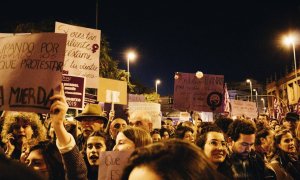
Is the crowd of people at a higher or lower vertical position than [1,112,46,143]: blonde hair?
lower

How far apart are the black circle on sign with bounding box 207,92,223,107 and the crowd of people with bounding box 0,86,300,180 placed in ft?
2.76

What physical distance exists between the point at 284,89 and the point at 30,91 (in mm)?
69094

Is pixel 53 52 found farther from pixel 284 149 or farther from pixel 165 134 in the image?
pixel 165 134

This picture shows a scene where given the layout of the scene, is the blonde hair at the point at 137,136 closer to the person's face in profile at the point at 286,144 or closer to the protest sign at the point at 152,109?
the person's face in profile at the point at 286,144

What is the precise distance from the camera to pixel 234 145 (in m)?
4.97

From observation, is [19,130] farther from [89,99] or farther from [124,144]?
[89,99]

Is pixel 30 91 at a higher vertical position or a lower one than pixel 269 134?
higher

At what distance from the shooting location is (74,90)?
21.0ft

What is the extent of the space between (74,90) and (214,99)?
337cm

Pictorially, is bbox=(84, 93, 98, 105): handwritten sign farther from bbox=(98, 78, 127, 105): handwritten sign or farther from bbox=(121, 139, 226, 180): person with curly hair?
bbox=(121, 139, 226, 180): person with curly hair

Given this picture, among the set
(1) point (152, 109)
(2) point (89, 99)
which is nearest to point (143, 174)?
(2) point (89, 99)

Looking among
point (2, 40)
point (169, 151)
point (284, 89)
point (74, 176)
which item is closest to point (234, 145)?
point (74, 176)

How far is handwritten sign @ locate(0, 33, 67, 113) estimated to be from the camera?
3219 millimetres

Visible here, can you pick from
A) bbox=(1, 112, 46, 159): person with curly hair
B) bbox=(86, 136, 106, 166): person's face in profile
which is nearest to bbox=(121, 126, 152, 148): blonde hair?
bbox=(86, 136, 106, 166): person's face in profile
